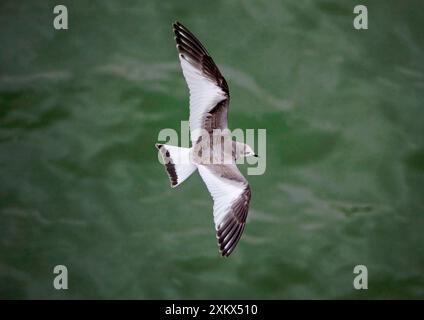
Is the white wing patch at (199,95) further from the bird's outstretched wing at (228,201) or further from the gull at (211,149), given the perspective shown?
the bird's outstretched wing at (228,201)

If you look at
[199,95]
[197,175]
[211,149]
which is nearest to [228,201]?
[211,149]

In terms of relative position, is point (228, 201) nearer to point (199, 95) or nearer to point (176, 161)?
point (176, 161)

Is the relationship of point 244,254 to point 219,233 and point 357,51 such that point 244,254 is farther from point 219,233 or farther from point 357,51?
point 357,51

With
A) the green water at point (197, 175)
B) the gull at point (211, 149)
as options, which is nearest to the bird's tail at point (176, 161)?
the gull at point (211, 149)

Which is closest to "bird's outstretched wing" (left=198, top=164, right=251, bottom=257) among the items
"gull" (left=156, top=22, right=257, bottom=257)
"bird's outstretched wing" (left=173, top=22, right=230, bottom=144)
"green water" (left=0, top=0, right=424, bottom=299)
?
"gull" (left=156, top=22, right=257, bottom=257)

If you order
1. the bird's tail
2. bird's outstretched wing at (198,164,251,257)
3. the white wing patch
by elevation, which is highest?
the white wing patch

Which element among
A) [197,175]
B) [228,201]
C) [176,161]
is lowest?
[228,201]

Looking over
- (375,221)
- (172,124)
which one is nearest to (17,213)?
(172,124)

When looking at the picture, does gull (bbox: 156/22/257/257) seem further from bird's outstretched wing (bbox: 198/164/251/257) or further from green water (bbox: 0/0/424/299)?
green water (bbox: 0/0/424/299)
